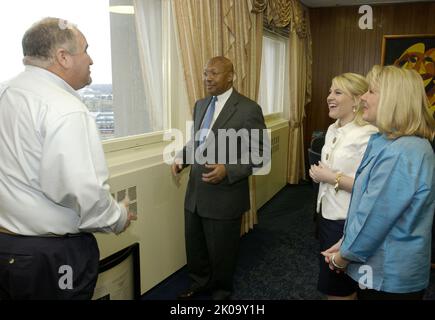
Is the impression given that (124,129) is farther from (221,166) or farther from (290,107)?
(290,107)

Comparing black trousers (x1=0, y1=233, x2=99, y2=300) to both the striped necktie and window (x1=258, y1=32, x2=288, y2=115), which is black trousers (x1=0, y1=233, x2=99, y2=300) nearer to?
the striped necktie

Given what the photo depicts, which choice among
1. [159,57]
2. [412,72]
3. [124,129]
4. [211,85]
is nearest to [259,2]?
[159,57]

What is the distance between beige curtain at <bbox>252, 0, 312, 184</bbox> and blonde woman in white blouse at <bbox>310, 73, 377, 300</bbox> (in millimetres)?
2904

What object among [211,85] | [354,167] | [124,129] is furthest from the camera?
[124,129]

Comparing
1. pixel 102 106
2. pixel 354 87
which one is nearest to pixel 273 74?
pixel 102 106

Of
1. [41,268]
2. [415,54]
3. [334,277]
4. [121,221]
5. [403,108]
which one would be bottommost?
[334,277]

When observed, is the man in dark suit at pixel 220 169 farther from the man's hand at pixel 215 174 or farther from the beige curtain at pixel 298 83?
the beige curtain at pixel 298 83

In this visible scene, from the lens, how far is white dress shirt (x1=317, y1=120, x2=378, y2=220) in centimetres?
169

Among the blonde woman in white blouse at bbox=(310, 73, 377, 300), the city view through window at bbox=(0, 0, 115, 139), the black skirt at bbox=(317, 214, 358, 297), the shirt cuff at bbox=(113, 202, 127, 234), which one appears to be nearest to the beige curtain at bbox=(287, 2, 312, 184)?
the city view through window at bbox=(0, 0, 115, 139)

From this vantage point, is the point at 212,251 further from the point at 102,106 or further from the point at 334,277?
the point at 102,106

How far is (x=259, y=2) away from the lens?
350 cm

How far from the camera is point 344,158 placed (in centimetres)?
171

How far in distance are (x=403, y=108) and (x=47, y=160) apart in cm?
116
